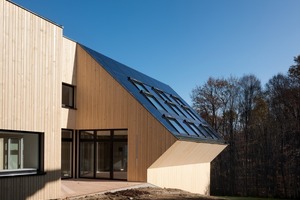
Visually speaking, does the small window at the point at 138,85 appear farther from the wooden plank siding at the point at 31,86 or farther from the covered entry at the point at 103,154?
the wooden plank siding at the point at 31,86

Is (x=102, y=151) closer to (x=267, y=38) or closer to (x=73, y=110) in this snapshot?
(x=73, y=110)

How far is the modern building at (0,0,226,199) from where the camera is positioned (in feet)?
32.3

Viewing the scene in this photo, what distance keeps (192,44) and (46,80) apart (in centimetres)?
1477

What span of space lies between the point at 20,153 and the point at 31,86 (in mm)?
1793

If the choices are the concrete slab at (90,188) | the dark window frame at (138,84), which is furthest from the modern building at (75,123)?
the concrete slab at (90,188)

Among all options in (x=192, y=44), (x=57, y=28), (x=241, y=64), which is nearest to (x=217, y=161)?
(x=241, y=64)

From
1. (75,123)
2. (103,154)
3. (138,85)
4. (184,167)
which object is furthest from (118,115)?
(184,167)

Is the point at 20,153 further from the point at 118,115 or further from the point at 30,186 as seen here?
the point at 118,115

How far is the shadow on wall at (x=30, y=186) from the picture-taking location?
929cm

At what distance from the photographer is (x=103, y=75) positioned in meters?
16.1

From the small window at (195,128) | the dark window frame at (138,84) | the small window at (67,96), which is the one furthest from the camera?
the small window at (195,128)

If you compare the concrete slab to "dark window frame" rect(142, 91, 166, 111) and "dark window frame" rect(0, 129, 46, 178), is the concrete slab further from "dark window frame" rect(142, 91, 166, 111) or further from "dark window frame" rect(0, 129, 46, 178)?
"dark window frame" rect(142, 91, 166, 111)

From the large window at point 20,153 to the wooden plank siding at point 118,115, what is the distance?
526 cm

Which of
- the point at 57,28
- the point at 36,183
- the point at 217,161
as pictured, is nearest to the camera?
the point at 36,183
